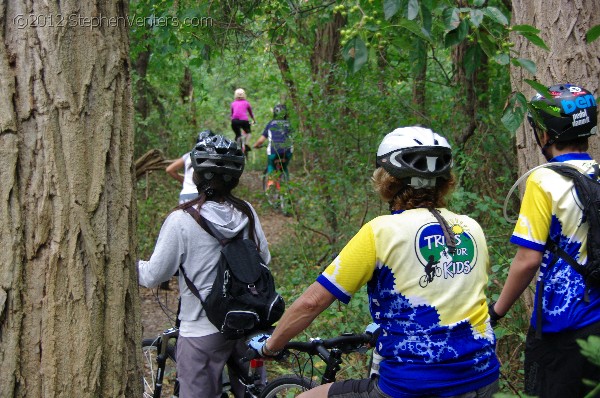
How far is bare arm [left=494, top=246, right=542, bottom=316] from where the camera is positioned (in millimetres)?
3121

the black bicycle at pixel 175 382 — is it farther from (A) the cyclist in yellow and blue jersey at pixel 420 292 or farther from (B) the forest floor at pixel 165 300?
(A) the cyclist in yellow and blue jersey at pixel 420 292

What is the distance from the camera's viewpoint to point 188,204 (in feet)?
13.0

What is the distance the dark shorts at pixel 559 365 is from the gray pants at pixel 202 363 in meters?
1.72

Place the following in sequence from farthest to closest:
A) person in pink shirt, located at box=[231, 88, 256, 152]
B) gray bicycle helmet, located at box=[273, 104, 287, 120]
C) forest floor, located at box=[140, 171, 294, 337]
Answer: person in pink shirt, located at box=[231, 88, 256, 152], gray bicycle helmet, located at box=[273, 104, 287, 120], forest floor, located at box=[140, 171, 294, 337]

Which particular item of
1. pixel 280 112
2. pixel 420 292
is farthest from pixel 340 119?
pixel 420 292

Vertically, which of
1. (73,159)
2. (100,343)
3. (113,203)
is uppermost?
(73,159)

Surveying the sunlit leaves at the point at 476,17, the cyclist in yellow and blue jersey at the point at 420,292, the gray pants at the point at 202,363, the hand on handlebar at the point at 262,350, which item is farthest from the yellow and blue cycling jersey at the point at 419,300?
the gray pants at the point at 202,363

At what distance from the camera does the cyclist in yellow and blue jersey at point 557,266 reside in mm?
3033

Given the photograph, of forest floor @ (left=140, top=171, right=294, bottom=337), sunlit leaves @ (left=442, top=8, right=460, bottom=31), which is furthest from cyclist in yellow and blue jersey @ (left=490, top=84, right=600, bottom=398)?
forest floor @ (left=140, top=171, right=294, bottom=337)

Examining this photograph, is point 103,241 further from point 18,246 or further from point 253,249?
point 253,249

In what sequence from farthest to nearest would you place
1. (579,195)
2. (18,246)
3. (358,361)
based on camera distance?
(358,361), (579,195), (18,246)

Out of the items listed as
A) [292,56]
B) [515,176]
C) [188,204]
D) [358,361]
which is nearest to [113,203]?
[188,204]

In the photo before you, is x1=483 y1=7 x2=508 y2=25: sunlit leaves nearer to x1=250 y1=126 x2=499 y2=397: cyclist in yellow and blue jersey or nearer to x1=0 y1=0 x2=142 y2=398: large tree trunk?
x1=250 y1=126 x2=499 y2=397: cyclist in yellow and blue jersey

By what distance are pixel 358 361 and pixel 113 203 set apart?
10.6ft
